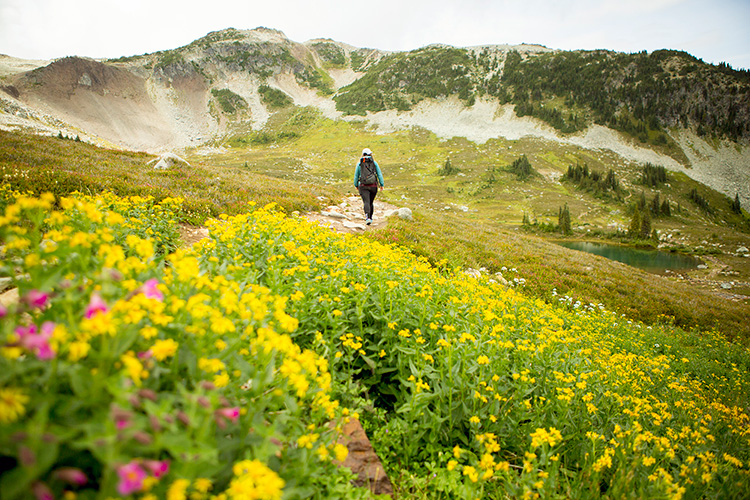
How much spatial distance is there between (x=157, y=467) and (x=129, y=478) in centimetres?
9

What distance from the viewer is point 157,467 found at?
129 centimetres

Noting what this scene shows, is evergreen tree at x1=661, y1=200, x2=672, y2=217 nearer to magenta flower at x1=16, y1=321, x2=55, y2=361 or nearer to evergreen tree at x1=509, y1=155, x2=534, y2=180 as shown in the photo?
evergreen tree at x1=509, y1=155, x2=534, y2=180

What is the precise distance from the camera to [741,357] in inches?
458

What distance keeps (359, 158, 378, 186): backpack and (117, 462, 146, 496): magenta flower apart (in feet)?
45.7

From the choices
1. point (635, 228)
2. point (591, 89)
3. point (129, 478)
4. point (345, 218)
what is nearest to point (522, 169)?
point (635, 228)

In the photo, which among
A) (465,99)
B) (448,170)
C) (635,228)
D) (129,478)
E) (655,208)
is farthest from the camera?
(465,99)

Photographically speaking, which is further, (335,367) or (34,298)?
(335,367)

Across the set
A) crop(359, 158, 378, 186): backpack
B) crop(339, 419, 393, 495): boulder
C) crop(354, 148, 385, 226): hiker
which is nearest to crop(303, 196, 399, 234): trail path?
crop(354, 148, 385, 226): hiker

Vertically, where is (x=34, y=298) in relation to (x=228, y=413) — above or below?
above

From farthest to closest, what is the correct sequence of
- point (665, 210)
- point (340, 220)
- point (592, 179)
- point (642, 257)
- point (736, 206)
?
point (592, 179)
point (736, 206)
point (665, 210)
point (642, 257)
point (340, 220)

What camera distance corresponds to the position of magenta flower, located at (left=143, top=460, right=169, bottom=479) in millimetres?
1277

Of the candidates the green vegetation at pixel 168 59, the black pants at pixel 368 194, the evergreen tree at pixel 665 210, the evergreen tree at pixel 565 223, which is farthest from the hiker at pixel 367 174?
the green vegetation at pixel 168 59

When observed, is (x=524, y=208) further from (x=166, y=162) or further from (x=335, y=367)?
(x=335, y=367)

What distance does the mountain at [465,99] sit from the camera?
106 m
